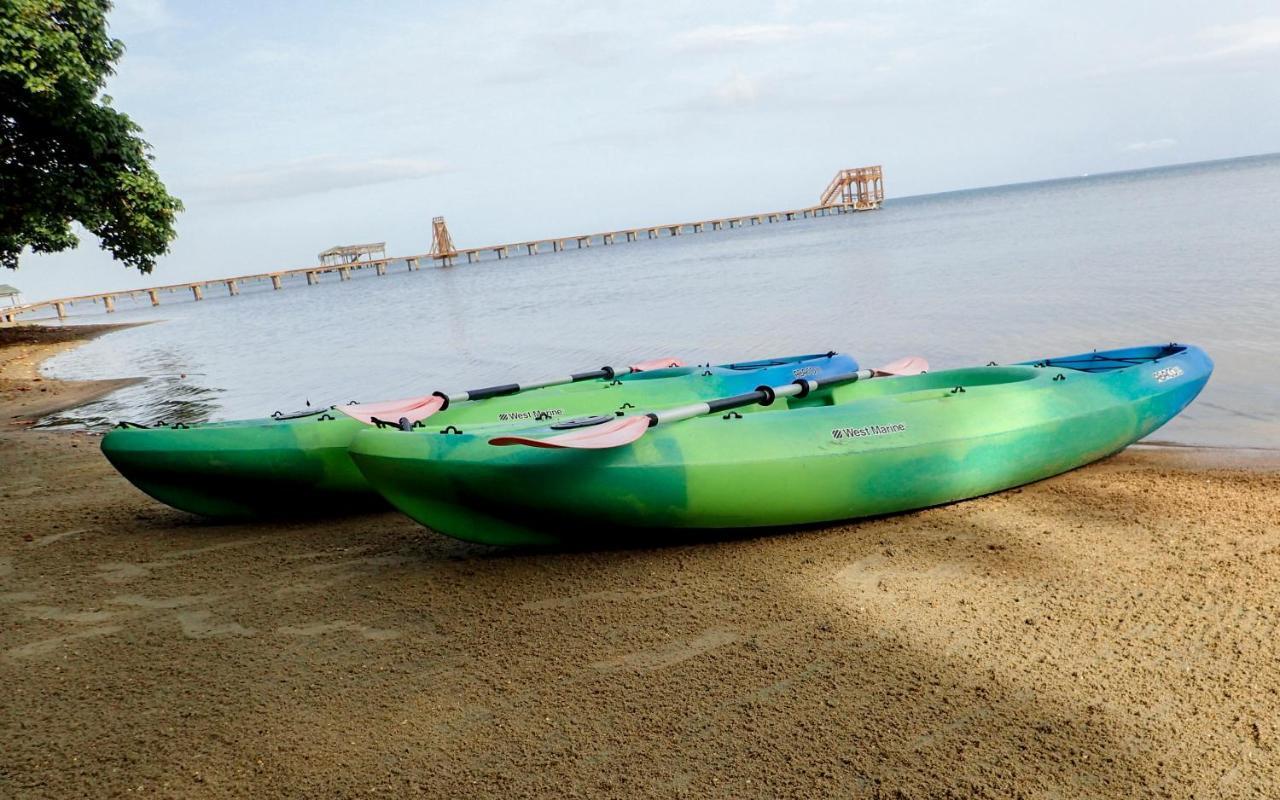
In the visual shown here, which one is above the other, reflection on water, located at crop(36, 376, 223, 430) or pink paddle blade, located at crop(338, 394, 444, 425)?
pink paddle blade, located at crop(338, 394, 444, 425)

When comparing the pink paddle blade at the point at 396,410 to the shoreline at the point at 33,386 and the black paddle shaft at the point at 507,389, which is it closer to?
the black paddle shaft at the point at 507,389

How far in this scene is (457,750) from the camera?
263 centimetres

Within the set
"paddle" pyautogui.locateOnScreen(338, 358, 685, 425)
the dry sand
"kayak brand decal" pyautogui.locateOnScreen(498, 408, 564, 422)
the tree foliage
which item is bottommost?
the dry sand

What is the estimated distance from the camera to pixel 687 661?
10.2 feet

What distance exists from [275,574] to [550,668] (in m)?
1.96

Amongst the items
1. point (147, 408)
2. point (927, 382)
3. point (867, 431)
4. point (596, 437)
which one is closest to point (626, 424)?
point (596, 437)

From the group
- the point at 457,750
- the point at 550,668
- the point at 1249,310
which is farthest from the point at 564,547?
the point at 1249,310

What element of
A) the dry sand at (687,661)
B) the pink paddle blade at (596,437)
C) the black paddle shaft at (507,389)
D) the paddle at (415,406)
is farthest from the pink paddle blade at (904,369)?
the pink paddle blade at (596,437)

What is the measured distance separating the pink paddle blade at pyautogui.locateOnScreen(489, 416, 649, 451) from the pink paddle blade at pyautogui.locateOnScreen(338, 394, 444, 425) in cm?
137

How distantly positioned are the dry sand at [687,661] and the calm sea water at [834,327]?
10.1 feet

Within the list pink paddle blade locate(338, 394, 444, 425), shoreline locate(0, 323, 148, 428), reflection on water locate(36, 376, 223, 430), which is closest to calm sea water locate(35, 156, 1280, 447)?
reflection on water locate(36, 376, 223, 430)

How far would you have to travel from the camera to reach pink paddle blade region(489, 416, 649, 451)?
12.6 ft

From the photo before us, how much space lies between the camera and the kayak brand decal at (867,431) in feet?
14.7

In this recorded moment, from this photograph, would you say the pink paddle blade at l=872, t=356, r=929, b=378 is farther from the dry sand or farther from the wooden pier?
the wooden pier
